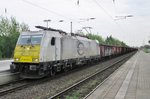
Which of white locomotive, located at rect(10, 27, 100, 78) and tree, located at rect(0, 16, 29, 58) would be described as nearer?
white locomotive, located at rect(10, 27, 100, 78)

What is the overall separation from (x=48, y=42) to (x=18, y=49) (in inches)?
74.7

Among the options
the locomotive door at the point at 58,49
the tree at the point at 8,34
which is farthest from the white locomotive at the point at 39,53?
the tree at the point at 8,34

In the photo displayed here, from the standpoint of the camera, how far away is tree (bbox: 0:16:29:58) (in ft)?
180

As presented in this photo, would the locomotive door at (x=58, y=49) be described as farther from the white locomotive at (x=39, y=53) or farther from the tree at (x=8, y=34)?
the tree at (x=8, y=34)

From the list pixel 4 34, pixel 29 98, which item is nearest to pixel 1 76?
pixel 29 98

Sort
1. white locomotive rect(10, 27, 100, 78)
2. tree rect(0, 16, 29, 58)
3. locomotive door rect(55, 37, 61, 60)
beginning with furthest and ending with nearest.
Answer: tree rect(0, 16, 29, 58) < locomotive door rect(55, 37, 61, 60) < white locomotive rect(10, 27, 100, 78)

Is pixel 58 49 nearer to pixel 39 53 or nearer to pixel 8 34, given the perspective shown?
pixel 39 53

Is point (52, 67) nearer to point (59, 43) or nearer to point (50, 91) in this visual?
point (59, 43)

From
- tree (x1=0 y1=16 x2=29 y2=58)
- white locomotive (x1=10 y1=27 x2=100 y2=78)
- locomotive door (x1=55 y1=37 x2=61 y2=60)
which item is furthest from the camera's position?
tree (x1=0 y1=16 x2=29 y2=58)

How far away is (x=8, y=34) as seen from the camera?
5897cm

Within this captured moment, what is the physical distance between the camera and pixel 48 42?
686 inches

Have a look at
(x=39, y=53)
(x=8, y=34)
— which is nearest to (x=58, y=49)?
(x=39, y=53)

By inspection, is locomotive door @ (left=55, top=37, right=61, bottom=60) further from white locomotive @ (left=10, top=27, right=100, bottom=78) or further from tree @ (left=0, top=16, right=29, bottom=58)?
tree @ (left=0, top=16, right=29, bottom=58)

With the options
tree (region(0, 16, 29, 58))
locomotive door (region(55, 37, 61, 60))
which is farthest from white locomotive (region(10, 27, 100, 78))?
tree (region(0, 16, 29, 58))
